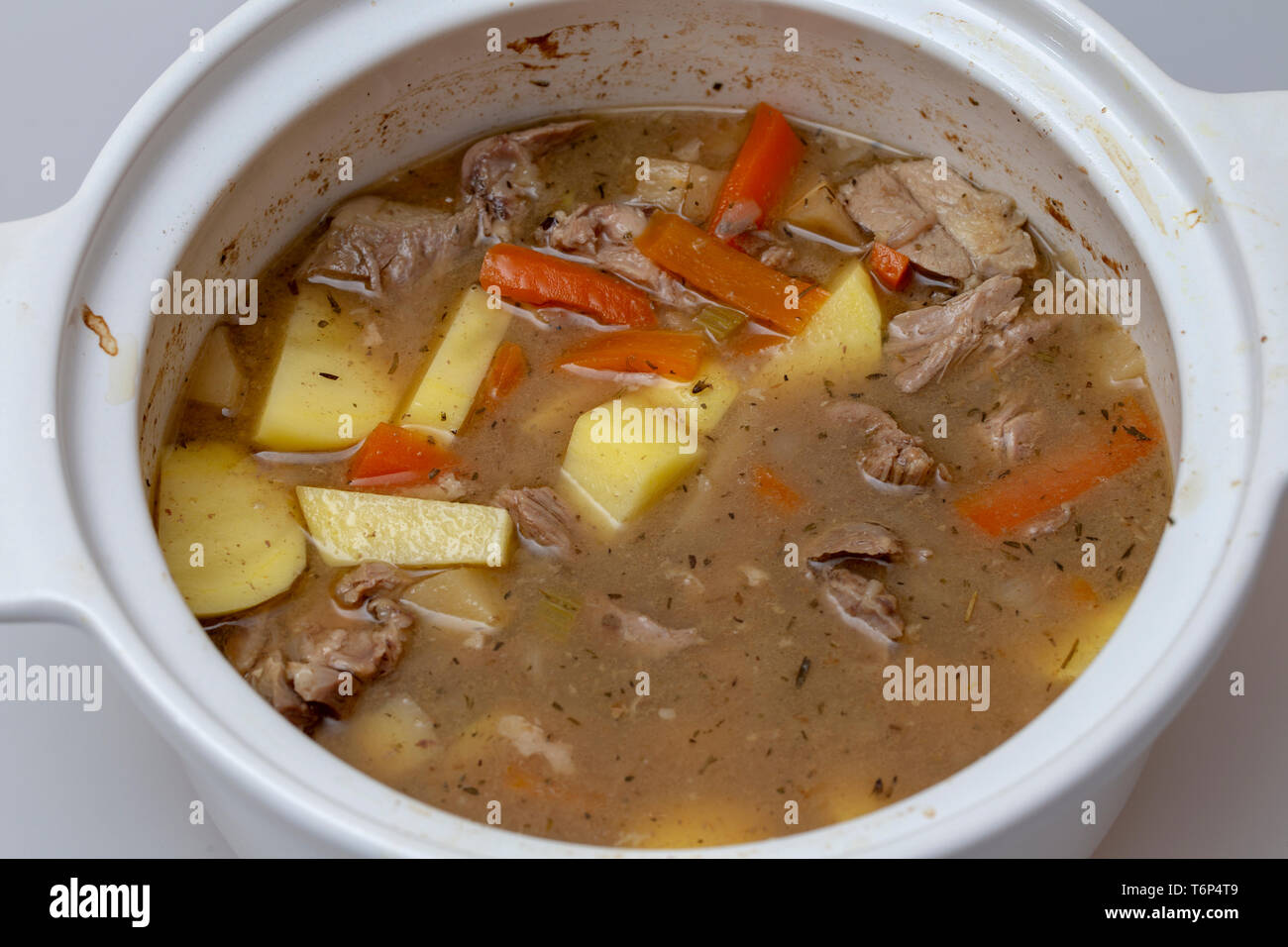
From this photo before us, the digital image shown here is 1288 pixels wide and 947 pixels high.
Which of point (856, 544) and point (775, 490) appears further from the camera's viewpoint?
point (775, 490)

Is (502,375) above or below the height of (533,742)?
above

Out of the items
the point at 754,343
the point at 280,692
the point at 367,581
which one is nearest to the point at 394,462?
the point at 367,581

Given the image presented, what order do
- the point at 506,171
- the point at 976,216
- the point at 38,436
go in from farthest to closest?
the point at 506,171 → the point at 976,216 → the point at 38,436

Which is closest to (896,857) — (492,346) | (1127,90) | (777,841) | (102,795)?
(777,841)

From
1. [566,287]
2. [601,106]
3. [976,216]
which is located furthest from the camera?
[601,106]

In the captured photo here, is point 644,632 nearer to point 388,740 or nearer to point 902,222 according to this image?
point 388,740

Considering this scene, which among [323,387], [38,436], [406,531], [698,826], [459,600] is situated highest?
[323,387]

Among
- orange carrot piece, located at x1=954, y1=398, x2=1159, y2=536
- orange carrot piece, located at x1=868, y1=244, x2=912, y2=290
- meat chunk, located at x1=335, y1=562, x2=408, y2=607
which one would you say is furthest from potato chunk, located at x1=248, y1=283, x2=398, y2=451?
orange carrot piece, located at x1=954, y1=398, x2=1159, y2=536
